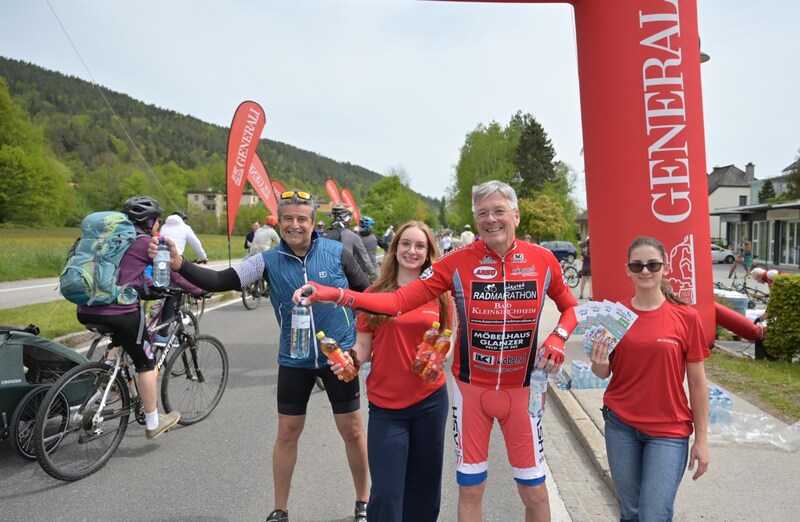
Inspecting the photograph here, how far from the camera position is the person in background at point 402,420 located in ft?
8.54

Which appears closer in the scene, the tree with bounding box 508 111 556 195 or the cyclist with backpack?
the cyclist with backpack

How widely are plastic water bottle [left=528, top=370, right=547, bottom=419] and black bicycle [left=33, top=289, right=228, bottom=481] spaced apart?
326cm

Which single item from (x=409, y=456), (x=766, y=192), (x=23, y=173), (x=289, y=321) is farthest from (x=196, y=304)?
(x=766, y=192)

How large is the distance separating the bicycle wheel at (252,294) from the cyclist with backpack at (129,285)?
8947 millimetres

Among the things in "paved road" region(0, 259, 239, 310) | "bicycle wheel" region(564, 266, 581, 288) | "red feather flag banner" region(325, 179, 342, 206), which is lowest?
"bicycle wheel" region(564, 266, 581, 288)

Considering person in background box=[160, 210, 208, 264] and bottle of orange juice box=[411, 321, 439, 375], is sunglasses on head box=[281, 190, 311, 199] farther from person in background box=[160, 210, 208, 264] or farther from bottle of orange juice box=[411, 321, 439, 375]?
person in background box=[160, 210, 208, 264]

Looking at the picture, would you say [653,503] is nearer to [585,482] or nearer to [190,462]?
[585,482]

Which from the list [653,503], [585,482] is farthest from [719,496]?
[653,503]

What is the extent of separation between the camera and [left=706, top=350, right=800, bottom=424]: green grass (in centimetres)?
523

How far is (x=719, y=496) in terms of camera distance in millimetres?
3490

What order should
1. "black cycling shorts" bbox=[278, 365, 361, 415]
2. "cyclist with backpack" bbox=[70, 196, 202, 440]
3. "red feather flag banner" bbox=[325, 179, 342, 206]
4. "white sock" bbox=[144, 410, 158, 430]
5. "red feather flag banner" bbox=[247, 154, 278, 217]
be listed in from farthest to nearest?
1. "red feather flag banner" bbox=[325, 179, 342, 206]
2. "red feather flag banner" bbox=[247, 154, 278, 217]
3. "white sock" bbox=[144, 410, 158, 430]
4. "cyclist with backpack" bbox=[70, 196, 202, 440]
5. "black cycling shorts" bbox=[278, 365, 361, 415]

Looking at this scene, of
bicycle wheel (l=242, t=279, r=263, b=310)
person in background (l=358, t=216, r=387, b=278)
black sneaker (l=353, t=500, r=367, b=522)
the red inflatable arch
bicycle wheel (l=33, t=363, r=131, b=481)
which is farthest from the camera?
bicycle wheel (l=242, t=279, r=263, b=310)

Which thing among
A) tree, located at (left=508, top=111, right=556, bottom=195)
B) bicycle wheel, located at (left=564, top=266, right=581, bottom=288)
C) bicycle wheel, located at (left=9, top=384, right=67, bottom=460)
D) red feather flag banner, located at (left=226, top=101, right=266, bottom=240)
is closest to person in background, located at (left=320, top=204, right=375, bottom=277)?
bicycle wheel, located at (left=9, top=384, right=67, bottom=460)

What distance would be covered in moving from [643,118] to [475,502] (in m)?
4.63
